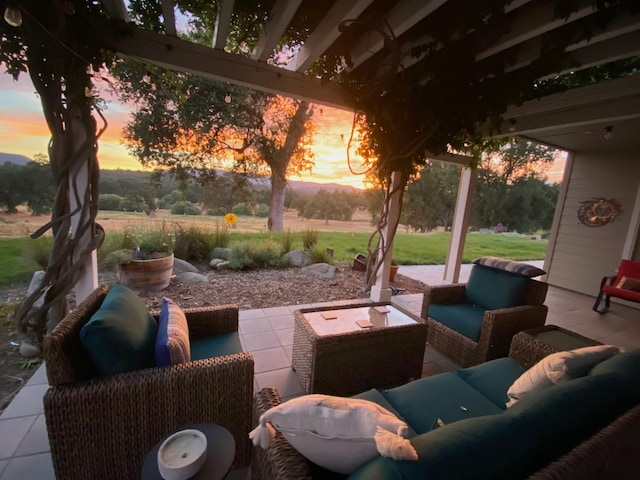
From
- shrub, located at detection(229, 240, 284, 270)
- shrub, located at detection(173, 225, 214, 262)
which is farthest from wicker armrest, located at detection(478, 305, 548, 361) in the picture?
shrub, located at detection(173, 225, 214, 262)

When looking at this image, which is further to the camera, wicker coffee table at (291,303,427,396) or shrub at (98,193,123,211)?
shrub at (98,193,123,211)

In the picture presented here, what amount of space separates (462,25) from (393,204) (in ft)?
6.18

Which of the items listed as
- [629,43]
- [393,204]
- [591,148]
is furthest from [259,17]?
[591,148]

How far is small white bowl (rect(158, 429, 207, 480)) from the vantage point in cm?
84

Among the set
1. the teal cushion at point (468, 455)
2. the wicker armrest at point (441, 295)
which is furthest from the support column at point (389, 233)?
the teal cushion at point (468, 455)

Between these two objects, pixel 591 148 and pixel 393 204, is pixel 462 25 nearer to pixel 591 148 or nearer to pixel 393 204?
pixel 393 204

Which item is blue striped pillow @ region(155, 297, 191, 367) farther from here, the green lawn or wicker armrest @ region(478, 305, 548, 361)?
the green lawn

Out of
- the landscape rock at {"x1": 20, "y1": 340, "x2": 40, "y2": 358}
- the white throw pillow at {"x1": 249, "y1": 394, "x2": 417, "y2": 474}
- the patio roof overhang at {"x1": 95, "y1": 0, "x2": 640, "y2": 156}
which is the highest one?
the patio roof overhang at {"x1": 95, "y1": 0, "x2": 640, "y2": 156}

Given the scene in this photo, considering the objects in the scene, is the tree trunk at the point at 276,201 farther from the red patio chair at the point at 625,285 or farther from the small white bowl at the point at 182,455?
the red patio chair at the point at 625,285

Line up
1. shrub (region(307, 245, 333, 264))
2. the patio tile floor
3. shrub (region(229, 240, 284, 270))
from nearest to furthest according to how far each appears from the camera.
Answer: the patio tile floor
shrub (region(229, 240, 284, 270))
shrub (region(307, 245, 333, 264))

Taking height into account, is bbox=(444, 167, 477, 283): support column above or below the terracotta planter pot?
above

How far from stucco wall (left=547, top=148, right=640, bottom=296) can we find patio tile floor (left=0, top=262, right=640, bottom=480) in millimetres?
433

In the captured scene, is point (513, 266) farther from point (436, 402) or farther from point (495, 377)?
point (436, 402)

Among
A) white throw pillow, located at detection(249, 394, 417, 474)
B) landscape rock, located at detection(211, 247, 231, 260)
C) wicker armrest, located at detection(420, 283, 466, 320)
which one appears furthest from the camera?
landscape rock, located at detection(211, 247, 231, 260)
